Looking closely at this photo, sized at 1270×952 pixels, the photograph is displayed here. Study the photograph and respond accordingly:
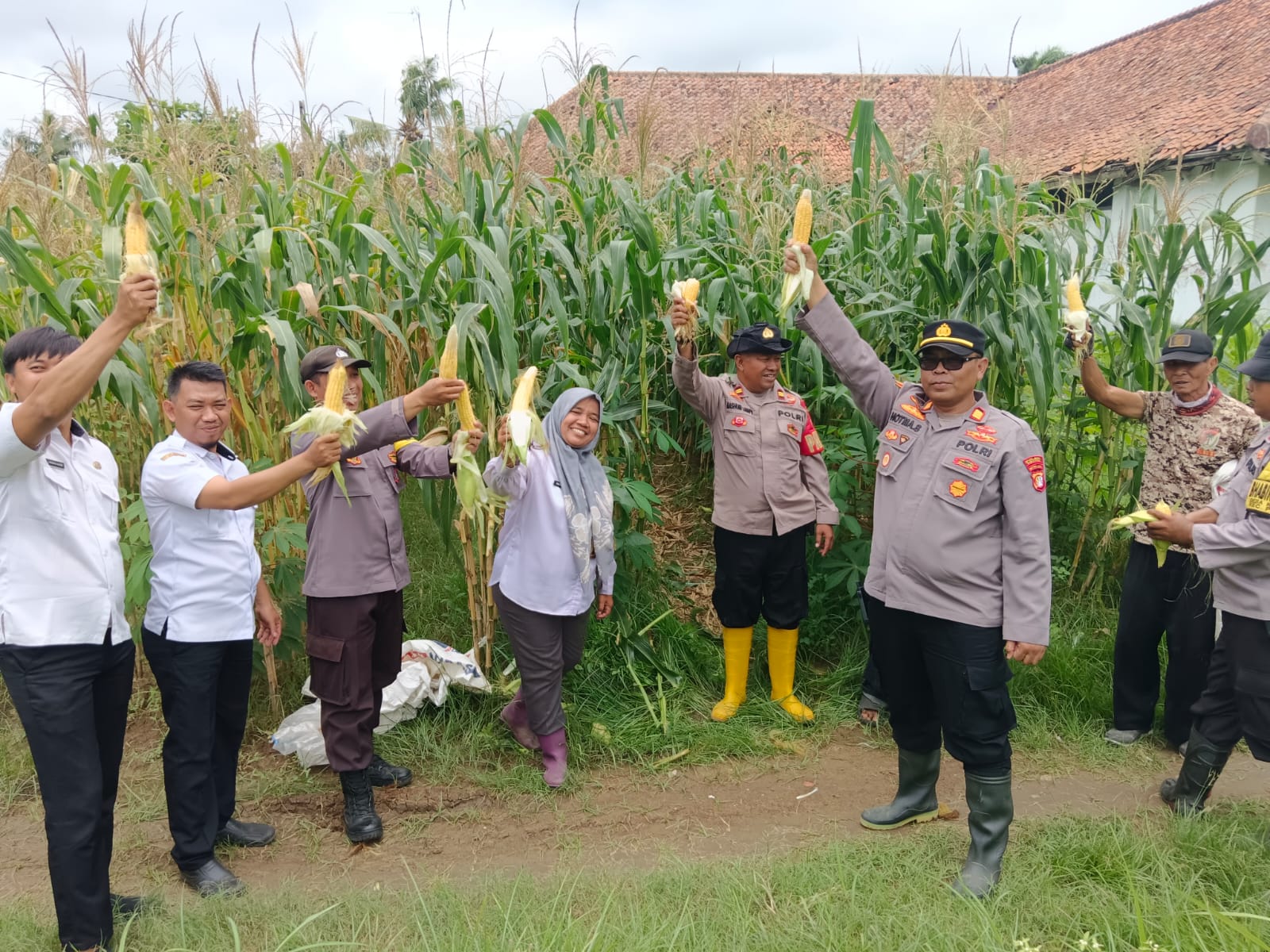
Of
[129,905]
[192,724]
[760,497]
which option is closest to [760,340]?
[760,497]

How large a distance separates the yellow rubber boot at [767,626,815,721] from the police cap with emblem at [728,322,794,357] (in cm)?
137

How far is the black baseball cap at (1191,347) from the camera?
354 cm

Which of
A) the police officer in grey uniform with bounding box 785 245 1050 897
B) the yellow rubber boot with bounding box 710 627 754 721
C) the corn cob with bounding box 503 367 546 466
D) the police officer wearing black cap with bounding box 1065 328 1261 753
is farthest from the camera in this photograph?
the yellow rubber boot with bounding box 710 627 754 721

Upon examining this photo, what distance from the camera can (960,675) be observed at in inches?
111

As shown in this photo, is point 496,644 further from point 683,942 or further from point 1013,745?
point 1013,745

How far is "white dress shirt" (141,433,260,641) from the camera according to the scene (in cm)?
270

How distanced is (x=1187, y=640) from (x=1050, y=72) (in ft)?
65.1

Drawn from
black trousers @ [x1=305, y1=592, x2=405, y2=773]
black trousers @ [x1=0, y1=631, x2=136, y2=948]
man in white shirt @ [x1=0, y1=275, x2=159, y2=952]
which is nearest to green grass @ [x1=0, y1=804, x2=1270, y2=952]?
black trousers @ [x1=0, y1=631, x2=136, y2=948]

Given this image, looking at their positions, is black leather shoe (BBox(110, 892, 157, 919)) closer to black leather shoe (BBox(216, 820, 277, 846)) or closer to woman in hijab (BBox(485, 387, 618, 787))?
black leather shoe (BBox(216, 820, 277, 846))

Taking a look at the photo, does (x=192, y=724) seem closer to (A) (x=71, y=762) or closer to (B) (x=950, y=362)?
(A) (x=71, y=762)

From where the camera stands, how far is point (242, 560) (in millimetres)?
2844

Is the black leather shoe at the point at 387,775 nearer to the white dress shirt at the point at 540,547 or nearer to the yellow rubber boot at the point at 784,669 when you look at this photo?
the white dress shirt at the point at 540,547

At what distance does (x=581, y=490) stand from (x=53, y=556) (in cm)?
182

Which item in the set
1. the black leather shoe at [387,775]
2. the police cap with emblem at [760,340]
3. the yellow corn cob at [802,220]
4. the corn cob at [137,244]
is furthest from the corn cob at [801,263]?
the black leather shoe at [387,775]
